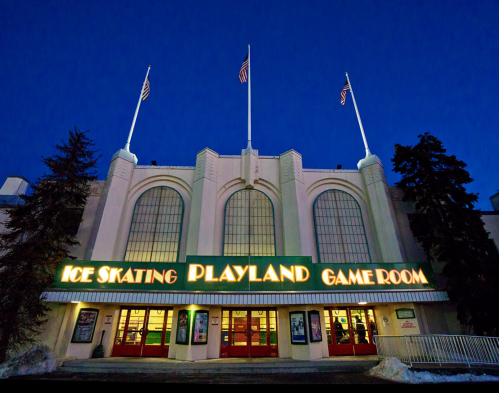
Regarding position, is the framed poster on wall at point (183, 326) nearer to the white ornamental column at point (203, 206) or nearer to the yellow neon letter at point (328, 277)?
the white ornamental column at point (203, 206)

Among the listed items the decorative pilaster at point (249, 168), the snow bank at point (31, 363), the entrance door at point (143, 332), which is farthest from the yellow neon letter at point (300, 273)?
the snow bank at point (31, 363)

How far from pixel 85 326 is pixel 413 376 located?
15822mm

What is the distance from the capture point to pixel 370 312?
17531 mm

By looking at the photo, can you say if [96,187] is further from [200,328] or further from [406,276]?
[406,276]

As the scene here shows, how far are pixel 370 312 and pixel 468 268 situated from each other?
5.82m

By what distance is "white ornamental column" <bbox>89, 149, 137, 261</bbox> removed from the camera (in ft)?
58.0

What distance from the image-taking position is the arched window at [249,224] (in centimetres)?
1870

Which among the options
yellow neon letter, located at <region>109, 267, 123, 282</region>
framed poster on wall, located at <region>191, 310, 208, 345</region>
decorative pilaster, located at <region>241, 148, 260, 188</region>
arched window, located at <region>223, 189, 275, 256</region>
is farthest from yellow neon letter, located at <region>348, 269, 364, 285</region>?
yellow neon letter, located at <region>109, 267, 123, 282</region>

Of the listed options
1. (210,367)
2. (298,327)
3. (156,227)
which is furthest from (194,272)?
(298,327)

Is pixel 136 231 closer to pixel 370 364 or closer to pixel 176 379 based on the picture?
pixel 176 379

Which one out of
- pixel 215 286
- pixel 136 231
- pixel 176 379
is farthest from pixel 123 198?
pixel 176 379

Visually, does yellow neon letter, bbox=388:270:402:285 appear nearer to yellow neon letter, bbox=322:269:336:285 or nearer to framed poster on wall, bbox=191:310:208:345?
yellow neon letter, bbox=322:269:336:285

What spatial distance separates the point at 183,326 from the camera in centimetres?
1552

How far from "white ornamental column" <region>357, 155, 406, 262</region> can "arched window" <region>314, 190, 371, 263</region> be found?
3.31 feet
